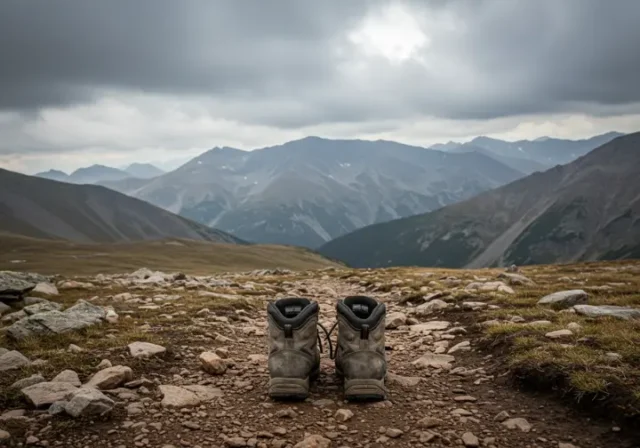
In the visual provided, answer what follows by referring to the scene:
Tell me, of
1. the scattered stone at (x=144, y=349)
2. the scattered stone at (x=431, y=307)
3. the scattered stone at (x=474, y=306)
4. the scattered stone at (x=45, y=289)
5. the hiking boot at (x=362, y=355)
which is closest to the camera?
the hiking boot at (x=362, y=355)

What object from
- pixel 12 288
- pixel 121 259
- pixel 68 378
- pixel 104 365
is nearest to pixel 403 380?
pixel 104 365

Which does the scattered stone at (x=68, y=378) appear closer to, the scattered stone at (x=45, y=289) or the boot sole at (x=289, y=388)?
the boot sole at (x=289, y=388)

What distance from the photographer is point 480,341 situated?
36.0ft

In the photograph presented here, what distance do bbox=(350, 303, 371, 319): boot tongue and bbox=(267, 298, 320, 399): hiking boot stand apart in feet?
3.27

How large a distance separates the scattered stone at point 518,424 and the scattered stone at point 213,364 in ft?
17.7

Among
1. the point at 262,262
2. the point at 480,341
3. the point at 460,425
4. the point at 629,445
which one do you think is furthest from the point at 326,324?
the point at 262,262

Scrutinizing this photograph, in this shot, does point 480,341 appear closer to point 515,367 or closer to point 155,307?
point 515,367

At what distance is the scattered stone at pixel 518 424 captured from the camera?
22.4ft

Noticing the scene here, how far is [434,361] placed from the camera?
10203 mm

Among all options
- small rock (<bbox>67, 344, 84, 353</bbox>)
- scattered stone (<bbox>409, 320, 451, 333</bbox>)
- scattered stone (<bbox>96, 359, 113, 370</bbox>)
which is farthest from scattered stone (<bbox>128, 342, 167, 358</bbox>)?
scattered stone (<bbox>409, 320, 451, 333</bbox>)

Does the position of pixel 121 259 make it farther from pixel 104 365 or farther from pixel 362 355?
pixel 362 355

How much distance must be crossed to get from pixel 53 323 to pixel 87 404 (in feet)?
19.2

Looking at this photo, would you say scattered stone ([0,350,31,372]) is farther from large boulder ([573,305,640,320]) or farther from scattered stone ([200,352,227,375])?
large boulder ([573,305,640,320])

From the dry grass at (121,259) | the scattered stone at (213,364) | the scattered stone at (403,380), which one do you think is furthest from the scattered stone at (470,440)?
the dry grass at (121,259)
